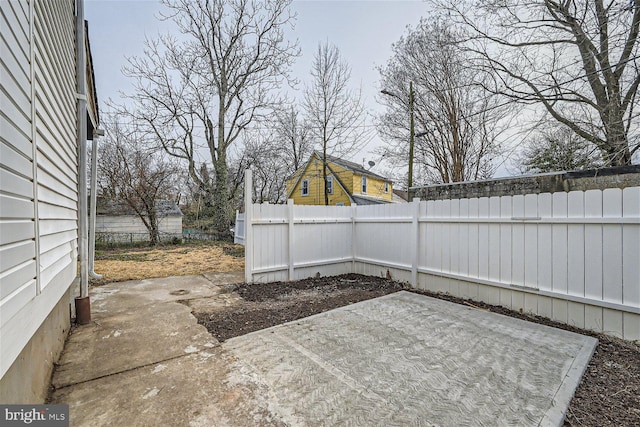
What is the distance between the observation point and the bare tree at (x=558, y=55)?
14.2 ft

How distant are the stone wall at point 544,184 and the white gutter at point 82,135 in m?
6.91

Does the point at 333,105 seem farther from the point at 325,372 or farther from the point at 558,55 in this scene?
the point at 325,372

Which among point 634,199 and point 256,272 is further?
point 256,272

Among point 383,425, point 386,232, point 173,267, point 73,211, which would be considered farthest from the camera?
point 173,267

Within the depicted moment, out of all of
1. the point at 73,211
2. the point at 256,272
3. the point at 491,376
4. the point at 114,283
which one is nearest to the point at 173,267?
the point at 114,283

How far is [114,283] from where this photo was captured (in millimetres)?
5148

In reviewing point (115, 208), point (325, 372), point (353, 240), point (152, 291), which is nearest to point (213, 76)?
point (115, 208)

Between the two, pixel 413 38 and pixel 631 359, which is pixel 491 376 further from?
pixel 413 38

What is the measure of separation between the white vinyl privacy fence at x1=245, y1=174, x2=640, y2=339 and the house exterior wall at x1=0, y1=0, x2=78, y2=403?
2.81m

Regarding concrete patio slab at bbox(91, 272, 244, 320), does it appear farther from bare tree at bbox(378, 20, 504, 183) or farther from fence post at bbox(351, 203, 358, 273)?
bare tree at bbox(378, 20, 504, 183)

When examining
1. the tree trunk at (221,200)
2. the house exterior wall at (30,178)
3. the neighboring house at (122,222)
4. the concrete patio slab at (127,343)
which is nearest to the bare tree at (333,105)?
the tree trunk at (221,200)

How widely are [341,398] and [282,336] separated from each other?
1.15m

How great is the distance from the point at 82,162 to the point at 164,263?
4.24m

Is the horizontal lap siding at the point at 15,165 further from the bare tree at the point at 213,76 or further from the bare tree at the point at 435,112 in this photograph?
the bare tree at the point at 213,76
